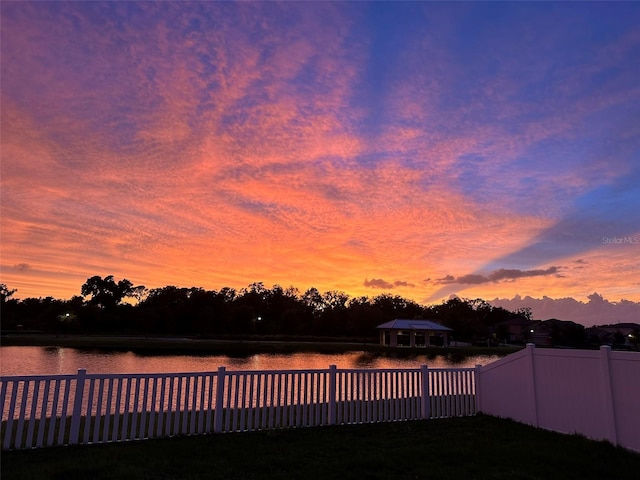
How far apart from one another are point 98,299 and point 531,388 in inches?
3698

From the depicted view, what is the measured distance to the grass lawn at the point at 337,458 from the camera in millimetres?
5395

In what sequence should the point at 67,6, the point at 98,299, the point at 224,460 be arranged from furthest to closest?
the point at 98,299, the point at 67,6, the point at 224,460

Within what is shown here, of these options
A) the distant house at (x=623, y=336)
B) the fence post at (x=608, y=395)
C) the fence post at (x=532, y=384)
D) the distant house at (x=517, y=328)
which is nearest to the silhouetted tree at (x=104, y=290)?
the distant house at (x=517, y=328)

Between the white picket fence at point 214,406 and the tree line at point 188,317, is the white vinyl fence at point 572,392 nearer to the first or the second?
the white picket fence at point 214,406

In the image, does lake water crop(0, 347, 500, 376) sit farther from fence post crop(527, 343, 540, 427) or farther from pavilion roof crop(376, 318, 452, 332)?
fence post crop(527, 343, 540, 427)

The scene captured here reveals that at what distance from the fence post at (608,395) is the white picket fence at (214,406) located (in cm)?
319

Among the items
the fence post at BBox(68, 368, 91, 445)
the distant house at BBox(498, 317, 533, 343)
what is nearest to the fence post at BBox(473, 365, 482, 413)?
the fence post at BBox(68, 368, 91, 445)

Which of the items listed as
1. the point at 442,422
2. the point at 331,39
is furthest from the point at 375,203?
the point at 442,422

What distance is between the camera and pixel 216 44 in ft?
41.8

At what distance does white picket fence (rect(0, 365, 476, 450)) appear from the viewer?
21.4 feet

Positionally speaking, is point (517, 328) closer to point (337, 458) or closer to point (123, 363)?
point (123, 363)

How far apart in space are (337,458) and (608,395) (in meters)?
4.69

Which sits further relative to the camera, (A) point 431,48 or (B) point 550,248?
(B) point 550,248

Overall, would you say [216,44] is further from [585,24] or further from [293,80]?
[585,24]
